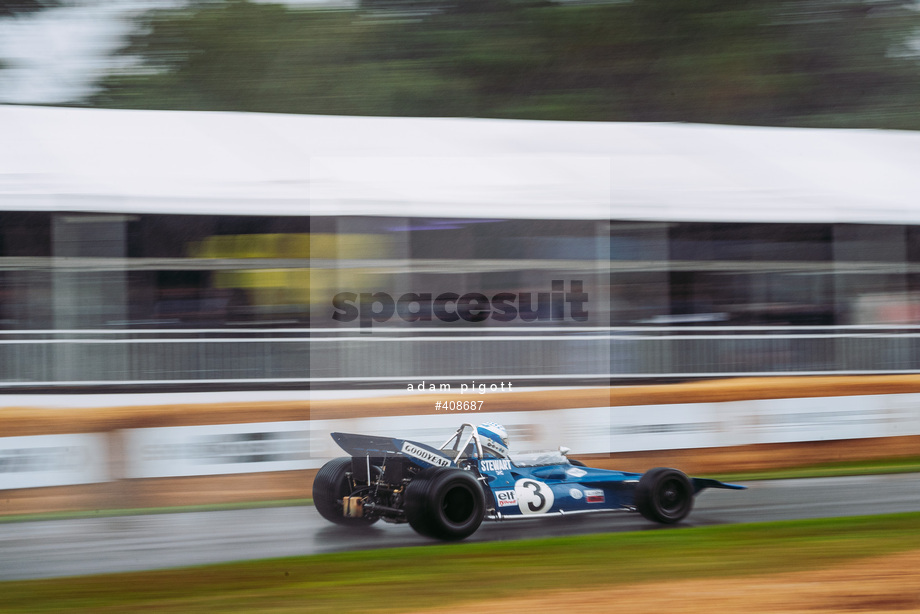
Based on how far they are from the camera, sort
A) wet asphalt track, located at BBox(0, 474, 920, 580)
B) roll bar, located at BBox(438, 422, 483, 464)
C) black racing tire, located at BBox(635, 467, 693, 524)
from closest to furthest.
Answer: wet asphalt track, located at BBox(0, 474, 920, 580)
roll bar, located at BBox(438, 422, 483, 464)
black racing tire, located at BBox(635, 467, 693, 524)

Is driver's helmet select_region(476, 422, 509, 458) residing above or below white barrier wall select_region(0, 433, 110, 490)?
above

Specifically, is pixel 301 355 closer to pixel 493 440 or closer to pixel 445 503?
pixel 493 440

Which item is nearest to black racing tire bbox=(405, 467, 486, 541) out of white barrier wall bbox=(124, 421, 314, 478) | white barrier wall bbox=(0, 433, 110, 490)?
white barrier wall bbox=(124, 421, 314, 478)

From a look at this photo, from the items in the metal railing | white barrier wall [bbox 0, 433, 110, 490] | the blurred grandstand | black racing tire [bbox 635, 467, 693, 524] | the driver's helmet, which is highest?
the blurred grandstand

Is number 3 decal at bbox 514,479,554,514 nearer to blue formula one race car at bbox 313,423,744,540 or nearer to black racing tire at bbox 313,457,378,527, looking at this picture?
blue formula one race car at bbox 313,423,744,540

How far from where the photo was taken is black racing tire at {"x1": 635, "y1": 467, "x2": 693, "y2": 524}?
15.1 feet

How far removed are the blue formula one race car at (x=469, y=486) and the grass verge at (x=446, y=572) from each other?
0.17 metres

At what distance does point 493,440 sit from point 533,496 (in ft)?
1.22

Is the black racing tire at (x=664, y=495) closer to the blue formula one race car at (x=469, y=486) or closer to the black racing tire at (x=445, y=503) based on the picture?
the blue formula one race car at (x=469, y=486)

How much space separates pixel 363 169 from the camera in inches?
206

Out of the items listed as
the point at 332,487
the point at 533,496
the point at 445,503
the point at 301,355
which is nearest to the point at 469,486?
the point at 445,503

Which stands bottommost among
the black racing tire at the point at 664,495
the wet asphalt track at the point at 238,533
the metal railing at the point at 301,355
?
the wet asphalt track at the point at 238,533

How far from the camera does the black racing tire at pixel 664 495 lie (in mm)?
4617

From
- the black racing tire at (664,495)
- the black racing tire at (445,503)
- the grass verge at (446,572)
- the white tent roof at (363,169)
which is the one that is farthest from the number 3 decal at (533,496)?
the white tent roof at (363,169)
